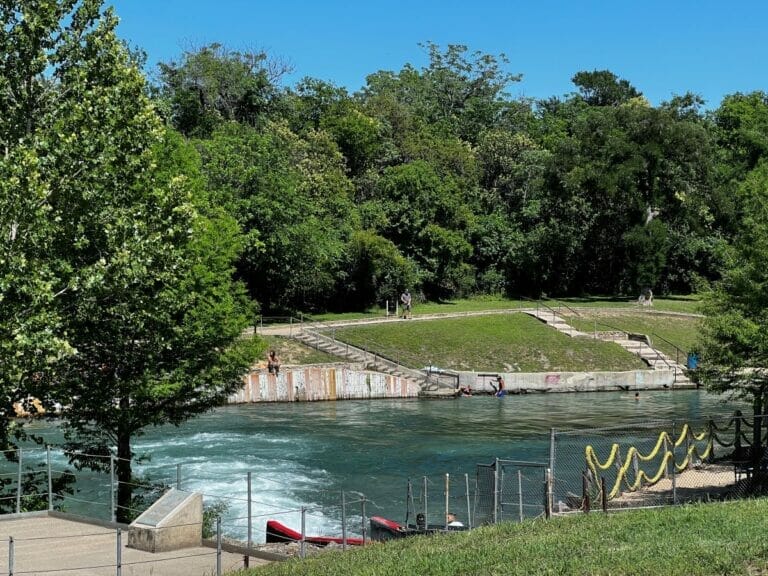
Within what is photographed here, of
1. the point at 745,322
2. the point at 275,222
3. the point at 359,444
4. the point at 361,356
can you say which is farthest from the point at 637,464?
the point at 275,222

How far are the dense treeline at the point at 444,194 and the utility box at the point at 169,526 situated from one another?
45264mm

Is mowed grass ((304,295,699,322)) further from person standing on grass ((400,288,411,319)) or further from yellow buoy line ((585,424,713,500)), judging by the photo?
yellow buoy line ((585,424,713,500))

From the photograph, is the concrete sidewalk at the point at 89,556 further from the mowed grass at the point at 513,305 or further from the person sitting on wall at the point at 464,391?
the mowed grass at the point at 513,305

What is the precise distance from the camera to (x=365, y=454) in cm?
3950

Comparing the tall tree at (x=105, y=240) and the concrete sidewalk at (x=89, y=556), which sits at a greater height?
the tall tree at (x=105, y=240)

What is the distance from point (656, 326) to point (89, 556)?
197 feet

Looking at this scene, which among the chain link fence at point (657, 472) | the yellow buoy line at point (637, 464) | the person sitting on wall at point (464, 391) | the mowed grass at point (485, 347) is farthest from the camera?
the mowed grass at point (485, 347)

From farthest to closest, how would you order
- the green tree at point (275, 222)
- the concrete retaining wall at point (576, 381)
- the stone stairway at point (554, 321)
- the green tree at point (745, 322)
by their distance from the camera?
the stone stairway at point (554, 321), the green tree at point (275, 222), the concrete retaining wall at point (576, 381), the green tree at point (745, 322)

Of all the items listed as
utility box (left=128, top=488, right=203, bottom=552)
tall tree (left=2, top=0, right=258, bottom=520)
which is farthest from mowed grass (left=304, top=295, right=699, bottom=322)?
utility box (left=128, top=488, right=203, bottom=552)

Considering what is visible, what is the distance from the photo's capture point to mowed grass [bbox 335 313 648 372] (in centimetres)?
6197

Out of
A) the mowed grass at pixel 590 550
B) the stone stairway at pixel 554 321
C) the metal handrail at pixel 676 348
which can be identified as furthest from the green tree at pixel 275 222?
the mowed grass at pixel 590 550

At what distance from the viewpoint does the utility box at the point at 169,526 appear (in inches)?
675

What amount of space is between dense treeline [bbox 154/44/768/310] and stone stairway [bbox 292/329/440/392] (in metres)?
7.05

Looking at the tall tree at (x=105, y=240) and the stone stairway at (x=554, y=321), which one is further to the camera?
the stone stairway at (x=554, y=321)
